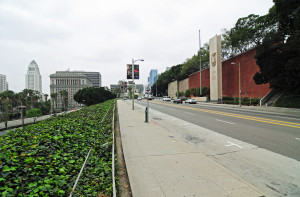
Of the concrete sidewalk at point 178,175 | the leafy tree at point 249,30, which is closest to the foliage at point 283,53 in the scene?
the leafy tree at point 249,30

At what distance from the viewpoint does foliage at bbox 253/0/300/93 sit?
1914 cm

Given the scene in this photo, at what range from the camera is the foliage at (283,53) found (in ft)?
62.8

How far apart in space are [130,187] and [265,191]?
3258mm

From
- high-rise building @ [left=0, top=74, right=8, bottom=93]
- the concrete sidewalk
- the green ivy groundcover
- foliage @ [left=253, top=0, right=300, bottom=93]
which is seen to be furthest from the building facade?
the concrete sidewalk

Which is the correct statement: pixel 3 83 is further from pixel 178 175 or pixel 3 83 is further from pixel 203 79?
pixel 178 175

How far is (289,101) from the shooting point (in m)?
22.3

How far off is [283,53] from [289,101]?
6.94 m

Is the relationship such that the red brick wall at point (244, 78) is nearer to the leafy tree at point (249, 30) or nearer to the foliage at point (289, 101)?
the foliage at point (289, 101)

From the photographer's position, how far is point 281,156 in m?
5.66

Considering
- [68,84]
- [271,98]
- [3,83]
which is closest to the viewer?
[271,98]

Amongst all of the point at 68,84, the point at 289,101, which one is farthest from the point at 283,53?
the point at 68,84

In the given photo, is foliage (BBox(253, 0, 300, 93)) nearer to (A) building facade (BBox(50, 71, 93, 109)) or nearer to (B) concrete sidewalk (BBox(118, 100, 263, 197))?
(B) concrete sidewalk (BBox(118, 100, 263, 197))

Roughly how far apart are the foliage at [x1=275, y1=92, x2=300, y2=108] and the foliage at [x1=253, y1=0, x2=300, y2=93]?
2.92ft

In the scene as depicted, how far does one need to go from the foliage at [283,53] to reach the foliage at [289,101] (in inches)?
35.0
